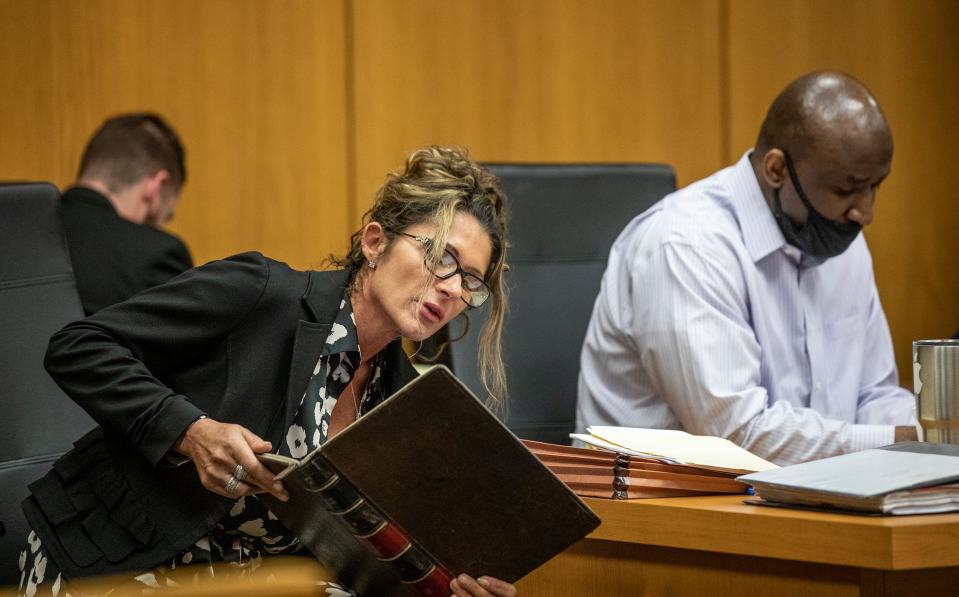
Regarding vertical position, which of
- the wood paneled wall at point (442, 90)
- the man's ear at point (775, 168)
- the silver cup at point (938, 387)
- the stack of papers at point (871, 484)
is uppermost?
the wood paneled wall at point (442, 90)

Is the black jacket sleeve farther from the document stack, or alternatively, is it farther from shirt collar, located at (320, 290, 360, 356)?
the document stack

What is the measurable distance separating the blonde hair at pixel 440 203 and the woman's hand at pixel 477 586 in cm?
43

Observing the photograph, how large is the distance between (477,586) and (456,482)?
0.17m

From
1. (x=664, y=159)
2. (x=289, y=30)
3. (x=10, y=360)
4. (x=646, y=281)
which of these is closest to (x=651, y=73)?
(x=664, y=159)

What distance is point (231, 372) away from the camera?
1.50 meters

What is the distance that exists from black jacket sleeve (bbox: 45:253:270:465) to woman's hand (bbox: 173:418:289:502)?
1.1 inches

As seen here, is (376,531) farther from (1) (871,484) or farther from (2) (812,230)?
(2) (812,230)

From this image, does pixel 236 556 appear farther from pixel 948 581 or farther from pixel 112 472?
pixel 948 581

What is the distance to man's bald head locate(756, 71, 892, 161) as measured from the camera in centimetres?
207

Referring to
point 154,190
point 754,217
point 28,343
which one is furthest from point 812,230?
point 154,190

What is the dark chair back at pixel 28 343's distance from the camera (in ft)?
5.47

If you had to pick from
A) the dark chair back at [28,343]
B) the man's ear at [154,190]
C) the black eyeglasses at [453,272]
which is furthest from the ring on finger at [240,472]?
the man's ear at [154,190]

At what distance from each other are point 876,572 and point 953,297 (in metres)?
2.68

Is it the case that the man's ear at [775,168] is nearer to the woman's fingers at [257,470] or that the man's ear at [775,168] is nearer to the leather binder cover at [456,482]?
the leather binder cover at [456,482]
